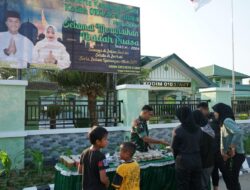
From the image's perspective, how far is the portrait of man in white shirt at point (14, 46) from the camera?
337 inches

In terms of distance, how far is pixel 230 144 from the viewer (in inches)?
185

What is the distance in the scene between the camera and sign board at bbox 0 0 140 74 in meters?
8.76

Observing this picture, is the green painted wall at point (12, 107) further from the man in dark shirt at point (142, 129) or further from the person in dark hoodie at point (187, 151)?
the person in dark hoodie at point (187, 151)

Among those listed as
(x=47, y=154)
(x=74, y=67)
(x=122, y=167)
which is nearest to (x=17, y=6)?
(x=74, y=67)

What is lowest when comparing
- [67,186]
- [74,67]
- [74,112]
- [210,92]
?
[67,186]

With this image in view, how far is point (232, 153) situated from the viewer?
4.69m

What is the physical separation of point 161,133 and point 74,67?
11.7 feet

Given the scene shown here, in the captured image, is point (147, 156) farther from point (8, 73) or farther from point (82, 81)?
point (8, 73)

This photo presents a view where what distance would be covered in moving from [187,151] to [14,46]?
662 centimetres

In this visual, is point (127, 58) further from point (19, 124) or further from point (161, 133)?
point (19, 124)

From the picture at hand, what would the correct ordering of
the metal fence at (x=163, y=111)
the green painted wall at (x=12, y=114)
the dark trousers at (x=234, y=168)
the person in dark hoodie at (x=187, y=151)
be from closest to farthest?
the person in dark hoodie at (x=187, y=151), the dark trousers at (x=234, y=168), the green painted wall at (x=12, y=114), the metal fence at (x=163, y=111)

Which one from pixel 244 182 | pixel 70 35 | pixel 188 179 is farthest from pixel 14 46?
pixel 244 182

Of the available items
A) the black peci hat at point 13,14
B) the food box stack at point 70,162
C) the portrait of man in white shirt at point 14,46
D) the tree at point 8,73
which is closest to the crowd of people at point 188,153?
the food box stack at point 70,162

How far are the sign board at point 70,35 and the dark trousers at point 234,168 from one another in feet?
20.4
